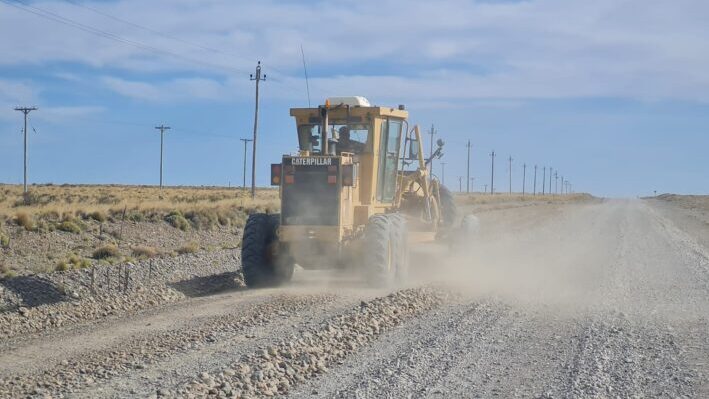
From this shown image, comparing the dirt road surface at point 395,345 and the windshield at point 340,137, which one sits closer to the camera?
the dirt road surface at point 395,345

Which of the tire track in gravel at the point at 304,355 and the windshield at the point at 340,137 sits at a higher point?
the windshield at the point at 340,137

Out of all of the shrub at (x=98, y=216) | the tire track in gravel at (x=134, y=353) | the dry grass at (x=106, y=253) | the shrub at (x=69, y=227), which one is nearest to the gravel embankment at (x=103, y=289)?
the tire track in gravel at (x=134, y=353)

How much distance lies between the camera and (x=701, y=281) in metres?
18.2

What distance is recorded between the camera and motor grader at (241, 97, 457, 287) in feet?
53.6

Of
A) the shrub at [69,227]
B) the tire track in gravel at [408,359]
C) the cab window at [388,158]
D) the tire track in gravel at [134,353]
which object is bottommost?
the tire track in gravel at [134,353]

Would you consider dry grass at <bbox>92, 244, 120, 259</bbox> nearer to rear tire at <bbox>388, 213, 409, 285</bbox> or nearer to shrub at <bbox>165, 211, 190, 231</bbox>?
shrub at <bbox>165, 211, 190, 231</bbox>

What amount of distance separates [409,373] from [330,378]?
2.80 ft

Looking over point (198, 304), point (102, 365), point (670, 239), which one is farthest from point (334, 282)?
point (670, 239)

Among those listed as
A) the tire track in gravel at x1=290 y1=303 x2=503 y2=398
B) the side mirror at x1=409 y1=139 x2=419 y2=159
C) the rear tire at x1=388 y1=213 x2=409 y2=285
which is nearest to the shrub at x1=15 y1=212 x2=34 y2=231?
the side mirror at x1=409 y1=139 x2=419 y2=159

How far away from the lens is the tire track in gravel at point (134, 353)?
8.38 meters

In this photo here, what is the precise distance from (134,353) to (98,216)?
23216mm

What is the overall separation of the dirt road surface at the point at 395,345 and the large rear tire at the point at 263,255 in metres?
0.63

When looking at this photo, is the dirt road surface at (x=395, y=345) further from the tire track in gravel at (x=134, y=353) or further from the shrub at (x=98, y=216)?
the shrub at (x=98, y=216)

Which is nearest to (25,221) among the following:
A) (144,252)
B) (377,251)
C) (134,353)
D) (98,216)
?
(98,216)
